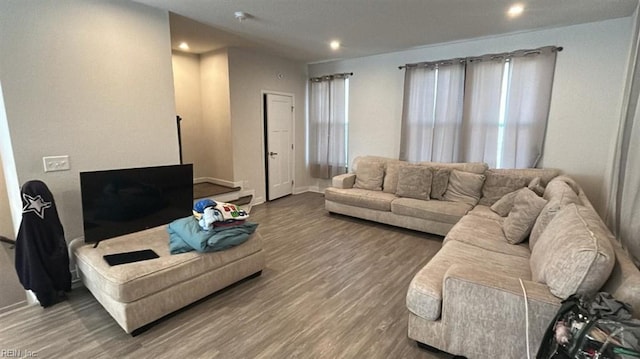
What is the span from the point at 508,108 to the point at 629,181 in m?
2.15

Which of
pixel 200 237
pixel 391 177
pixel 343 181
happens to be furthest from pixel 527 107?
pixel 200 237

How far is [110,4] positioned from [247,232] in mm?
2463

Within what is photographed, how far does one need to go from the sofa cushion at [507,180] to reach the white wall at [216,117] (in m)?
3.85

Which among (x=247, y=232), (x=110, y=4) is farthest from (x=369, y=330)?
(x=110, y=4)

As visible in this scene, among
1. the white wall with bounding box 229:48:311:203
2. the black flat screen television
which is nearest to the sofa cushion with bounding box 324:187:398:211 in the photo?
the white wall with bounding box 229:48:311:203

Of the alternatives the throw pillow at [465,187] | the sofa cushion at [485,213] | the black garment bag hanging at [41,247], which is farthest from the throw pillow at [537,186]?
the black garment bag hanging at [41,247]

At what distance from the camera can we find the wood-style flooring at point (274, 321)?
6.47ft

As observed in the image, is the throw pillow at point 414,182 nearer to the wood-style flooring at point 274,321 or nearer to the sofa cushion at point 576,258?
the wood-style flooring at point 274,321

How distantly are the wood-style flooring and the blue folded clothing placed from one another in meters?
0.48

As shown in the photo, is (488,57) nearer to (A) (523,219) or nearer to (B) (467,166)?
(B) (467,166)

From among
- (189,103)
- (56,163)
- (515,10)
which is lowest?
(56,163)

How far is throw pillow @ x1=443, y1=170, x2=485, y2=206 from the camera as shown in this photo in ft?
13.2

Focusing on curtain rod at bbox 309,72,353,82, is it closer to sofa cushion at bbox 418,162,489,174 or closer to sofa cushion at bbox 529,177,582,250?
sofa cushion at bbox 418,162,489,174

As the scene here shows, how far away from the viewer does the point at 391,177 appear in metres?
4.77
